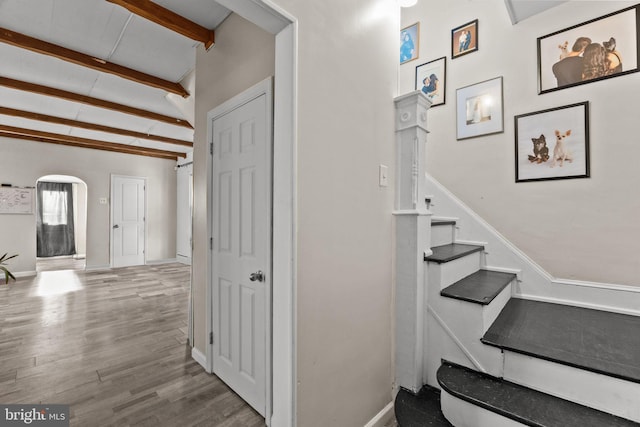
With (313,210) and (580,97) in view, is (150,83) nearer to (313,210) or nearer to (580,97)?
(313,210)

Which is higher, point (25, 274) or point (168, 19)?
point (168, 19)

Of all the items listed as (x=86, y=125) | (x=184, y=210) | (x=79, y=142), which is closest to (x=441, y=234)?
(x=86, y=125)

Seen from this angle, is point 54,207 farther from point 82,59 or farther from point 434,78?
point 434,78

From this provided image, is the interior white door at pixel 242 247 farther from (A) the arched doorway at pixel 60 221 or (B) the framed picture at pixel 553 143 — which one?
(A) the arched doorway at pixel 60 221

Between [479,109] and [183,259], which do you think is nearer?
[479,109]

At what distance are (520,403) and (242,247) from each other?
5.88 feet

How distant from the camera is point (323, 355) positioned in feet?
4.62

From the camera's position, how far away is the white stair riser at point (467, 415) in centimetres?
133

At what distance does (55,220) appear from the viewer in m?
8.38

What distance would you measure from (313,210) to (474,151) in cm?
224

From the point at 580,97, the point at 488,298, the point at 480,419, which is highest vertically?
the point at 580,97

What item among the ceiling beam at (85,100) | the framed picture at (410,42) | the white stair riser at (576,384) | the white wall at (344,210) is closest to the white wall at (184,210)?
the ceiling beam at (85,100)

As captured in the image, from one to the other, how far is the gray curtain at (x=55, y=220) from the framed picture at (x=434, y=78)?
34.5ft

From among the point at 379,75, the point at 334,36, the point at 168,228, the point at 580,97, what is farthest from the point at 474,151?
the point at 168,228
